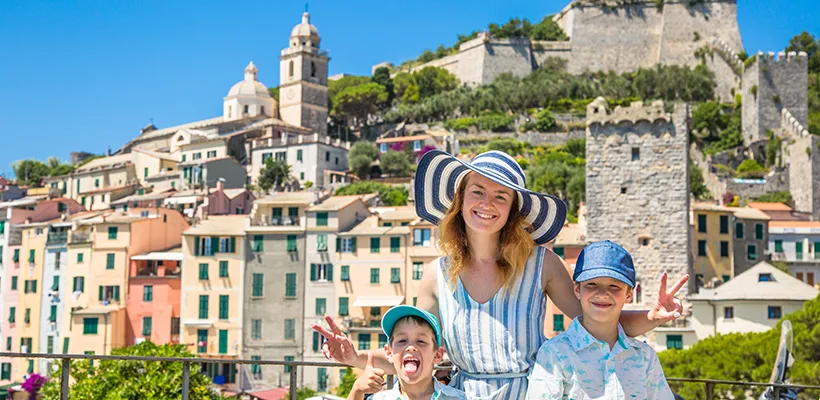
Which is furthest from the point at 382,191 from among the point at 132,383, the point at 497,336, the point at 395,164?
the point at 497,336

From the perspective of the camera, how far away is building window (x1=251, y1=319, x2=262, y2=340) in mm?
37550

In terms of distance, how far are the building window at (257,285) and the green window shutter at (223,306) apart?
3.76 feet

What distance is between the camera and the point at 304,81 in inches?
3228

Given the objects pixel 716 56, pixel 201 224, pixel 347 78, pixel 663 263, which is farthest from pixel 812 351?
pixel 347 78

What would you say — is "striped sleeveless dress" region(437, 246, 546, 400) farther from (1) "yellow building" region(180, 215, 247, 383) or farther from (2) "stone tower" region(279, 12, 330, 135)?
(2) "stone tower" region(279, 12, 330, 135)

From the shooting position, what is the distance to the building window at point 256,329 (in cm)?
3755

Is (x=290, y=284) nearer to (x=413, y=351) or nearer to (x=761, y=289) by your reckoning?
(x=761, y=289)

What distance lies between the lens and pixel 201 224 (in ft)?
133

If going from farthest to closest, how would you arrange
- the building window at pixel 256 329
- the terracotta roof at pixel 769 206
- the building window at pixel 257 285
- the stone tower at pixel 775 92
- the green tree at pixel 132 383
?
the stone tower at pixel 775 92 < the terracotta roof at pixel 769 206 < the building window at pixel 257 285 < the building window at pixel 256 329 < the green tree at pixel 132 383

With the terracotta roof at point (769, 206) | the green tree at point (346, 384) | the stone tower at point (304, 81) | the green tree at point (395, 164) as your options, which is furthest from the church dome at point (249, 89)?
the green tree at point (346, 384)

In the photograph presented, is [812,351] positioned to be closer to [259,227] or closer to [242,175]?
[259,227]

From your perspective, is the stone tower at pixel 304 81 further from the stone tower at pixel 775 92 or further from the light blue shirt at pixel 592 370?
the light blue shirt at pixel 592 370

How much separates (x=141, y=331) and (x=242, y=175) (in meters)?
30.2

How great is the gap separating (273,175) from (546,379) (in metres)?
61.9
